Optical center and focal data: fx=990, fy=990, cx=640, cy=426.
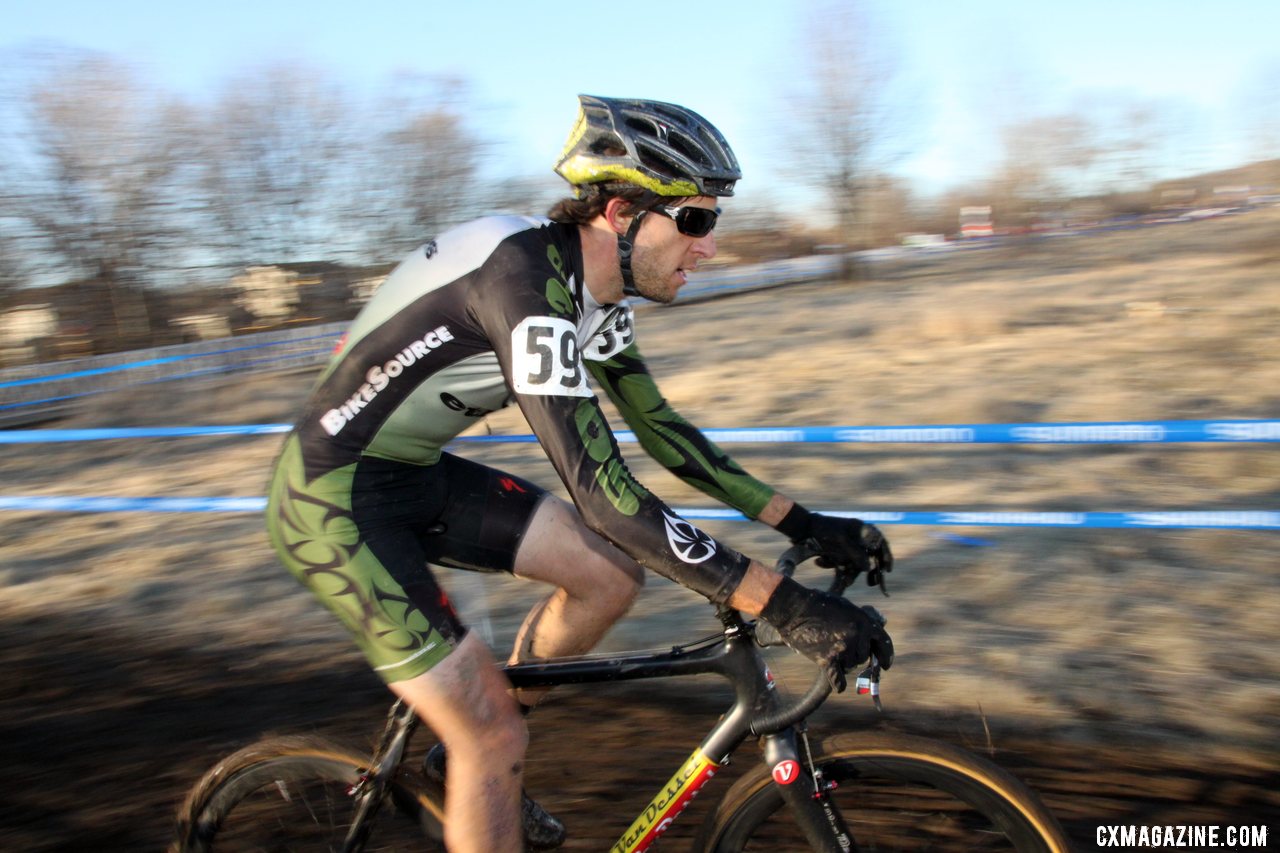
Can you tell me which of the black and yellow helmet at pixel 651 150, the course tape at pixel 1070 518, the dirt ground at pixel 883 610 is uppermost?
the black and yellow helmet at pixel 651 150

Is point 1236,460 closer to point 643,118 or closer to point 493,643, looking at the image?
point 493,643

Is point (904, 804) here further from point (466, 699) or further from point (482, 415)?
point (482, 415)

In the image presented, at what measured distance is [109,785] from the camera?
3764 mm

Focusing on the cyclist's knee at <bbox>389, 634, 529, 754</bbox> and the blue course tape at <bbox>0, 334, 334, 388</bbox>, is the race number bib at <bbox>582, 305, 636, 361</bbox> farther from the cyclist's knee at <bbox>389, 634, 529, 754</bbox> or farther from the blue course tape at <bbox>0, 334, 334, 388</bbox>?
the blue course tape at <bbox>0, 334, 334, 388</bbox>

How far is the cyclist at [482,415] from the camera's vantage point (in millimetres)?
2129

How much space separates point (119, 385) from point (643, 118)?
637 inches

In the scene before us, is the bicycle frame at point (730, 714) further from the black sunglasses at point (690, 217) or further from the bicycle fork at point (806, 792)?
the black sunglasses at point (690, 217)

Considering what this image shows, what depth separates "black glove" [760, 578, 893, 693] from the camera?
2004 mm

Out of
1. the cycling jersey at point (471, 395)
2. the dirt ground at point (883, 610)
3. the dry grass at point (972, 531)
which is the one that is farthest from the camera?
the dry grass at point (972, 531)

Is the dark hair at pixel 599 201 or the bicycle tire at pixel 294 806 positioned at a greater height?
the dark hair at pixel 599 201

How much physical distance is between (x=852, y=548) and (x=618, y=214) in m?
1.02

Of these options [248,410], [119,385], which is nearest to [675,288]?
[248,410]

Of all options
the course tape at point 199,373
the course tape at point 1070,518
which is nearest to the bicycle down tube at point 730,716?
the course tape at point 1070,518

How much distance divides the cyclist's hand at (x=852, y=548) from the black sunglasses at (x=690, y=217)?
80 centimetres
